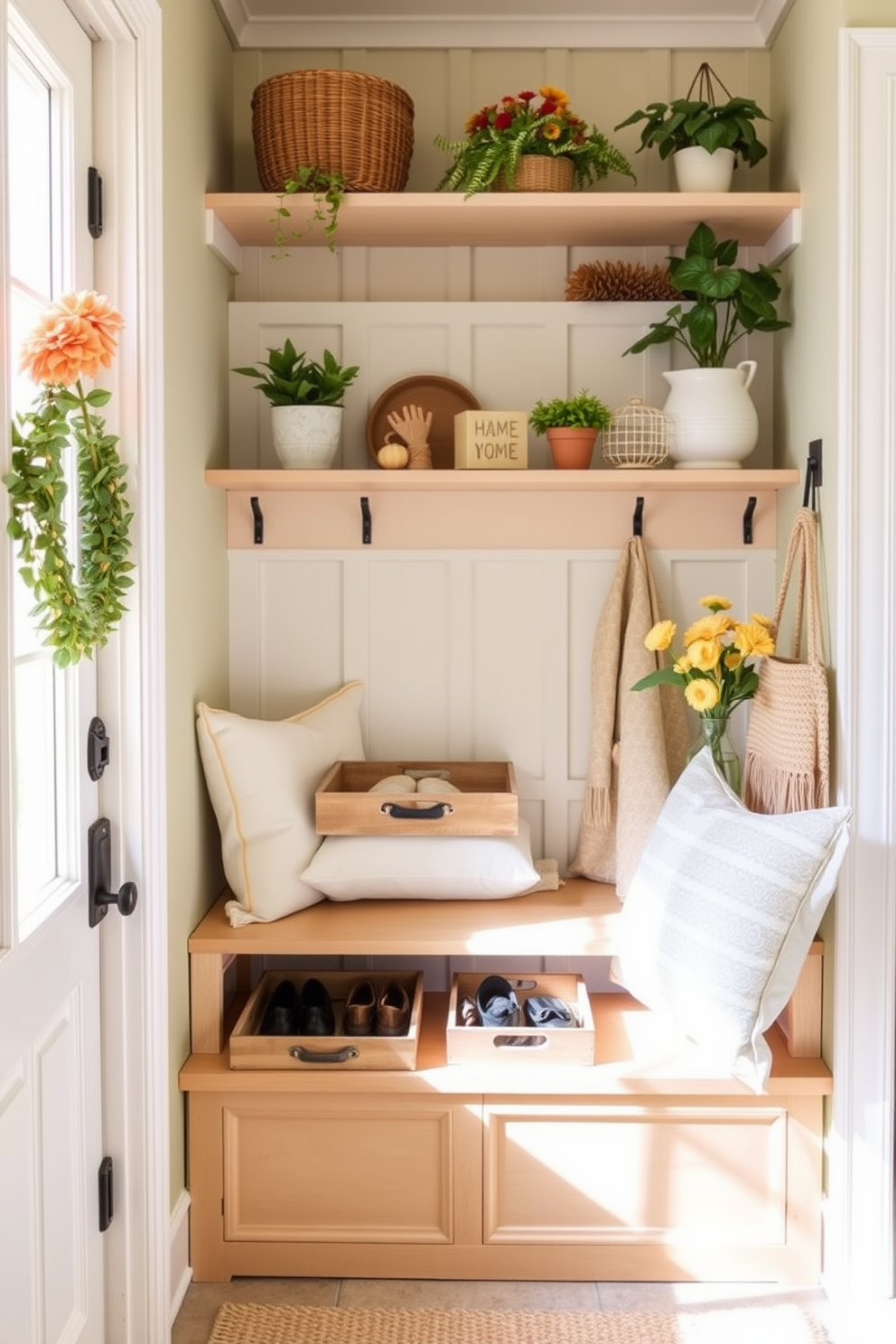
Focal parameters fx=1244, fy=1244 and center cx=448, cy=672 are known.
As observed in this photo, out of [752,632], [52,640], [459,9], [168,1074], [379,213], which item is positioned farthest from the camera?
[459,9]

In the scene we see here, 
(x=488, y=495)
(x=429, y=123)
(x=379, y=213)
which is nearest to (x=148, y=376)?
(x=379, y=213)

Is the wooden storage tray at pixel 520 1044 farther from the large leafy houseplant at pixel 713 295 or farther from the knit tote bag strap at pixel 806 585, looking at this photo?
the large leafy houseplant at pixel 713 295

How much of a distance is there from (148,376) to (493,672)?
3.54ft

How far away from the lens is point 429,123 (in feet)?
9.15

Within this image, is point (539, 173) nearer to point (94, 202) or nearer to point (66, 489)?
point (94, 202)

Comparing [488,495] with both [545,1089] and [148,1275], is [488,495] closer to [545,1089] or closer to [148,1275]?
[545,1089]

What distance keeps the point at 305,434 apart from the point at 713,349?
2.87 feet

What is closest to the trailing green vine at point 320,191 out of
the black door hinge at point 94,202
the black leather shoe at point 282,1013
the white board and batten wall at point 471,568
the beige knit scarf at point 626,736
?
the white board and batten wall at point 471,568

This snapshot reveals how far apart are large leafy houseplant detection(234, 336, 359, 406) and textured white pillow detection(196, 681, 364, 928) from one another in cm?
68

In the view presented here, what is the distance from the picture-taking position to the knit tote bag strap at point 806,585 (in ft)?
7.63

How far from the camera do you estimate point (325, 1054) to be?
2320mm

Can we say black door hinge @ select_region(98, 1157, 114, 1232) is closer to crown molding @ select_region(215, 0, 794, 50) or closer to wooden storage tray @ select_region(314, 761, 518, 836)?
wooden storage tray @ select_region(314, 761, 518, 836)

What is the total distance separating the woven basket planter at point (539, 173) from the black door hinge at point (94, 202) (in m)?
0.92

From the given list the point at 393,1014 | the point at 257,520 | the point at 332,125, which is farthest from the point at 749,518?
the point at 393,1014
